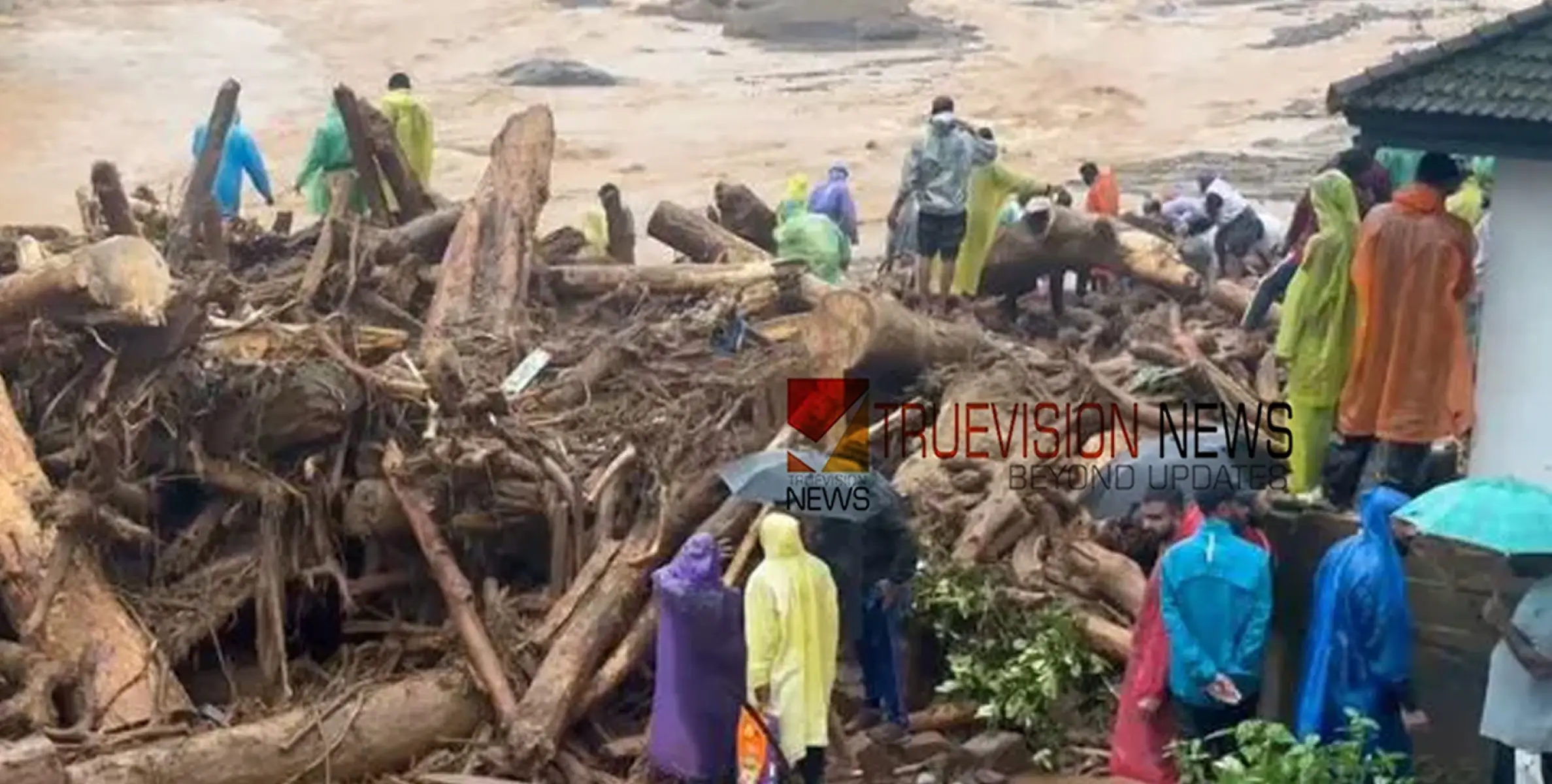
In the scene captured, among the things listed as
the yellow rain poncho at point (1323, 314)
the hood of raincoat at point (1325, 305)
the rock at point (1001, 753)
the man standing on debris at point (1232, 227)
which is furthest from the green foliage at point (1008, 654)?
the man standing on debris at point (1232, 227)

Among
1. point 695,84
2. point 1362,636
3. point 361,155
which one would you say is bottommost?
point 695,84

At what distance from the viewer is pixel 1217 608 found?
331 inches

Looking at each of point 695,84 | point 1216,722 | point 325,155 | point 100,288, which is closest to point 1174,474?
point 1216,722

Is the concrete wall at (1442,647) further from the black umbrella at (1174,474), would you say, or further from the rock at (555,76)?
the rock at (555,76)

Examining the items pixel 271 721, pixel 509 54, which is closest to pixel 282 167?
pixel 509 54

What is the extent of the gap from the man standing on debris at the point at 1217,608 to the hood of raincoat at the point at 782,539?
4.37 ft

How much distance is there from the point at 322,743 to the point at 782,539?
7.15 feet

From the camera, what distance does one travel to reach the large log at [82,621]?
9688mm

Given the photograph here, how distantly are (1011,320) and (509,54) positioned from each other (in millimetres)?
25131

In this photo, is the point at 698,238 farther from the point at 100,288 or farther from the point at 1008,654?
the point at 1008,654

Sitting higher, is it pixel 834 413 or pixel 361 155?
pixel 361 155

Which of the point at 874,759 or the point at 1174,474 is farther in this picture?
the point at 874,759

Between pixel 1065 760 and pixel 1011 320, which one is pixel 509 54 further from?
pixel 1065 760

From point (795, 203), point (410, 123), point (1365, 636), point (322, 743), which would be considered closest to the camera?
point (1365, 636)
